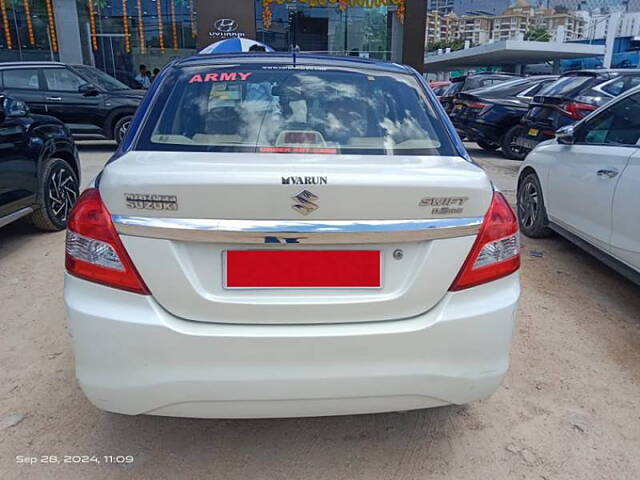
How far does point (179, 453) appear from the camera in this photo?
7.06ft

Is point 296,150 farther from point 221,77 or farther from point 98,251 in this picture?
point 98,251

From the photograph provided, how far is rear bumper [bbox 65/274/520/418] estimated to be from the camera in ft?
5.53

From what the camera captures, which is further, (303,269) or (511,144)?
(511,144)

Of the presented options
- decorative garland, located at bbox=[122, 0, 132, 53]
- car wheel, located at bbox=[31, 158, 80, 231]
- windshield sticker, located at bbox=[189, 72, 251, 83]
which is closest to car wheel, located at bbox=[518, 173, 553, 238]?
windshield sticker, located at bbox=[189, 72, 251, 83]

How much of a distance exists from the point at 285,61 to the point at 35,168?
315cm

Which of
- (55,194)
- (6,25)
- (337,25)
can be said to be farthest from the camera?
(337,25)

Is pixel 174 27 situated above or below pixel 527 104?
above

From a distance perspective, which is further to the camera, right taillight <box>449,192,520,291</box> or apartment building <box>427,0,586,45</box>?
apartment building <box>427,0,586,45</box>

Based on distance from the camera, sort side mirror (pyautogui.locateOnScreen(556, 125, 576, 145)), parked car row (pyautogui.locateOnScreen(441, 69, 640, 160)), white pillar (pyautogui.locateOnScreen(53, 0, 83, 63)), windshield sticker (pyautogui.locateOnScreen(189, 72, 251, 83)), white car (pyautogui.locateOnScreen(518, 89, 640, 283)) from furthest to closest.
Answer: white pillar (pyautogui.locateOnScreen(53, 0, 83, 63))
parked car row (pyautogui.locateOnScreen(441, 69, 640, 160))
side mirror (pyautogui.locateOnScreen(556, 125, 576, 145))
white car (pyautogui.locateOnScreen(518, 89, 640, 283))
windshield sticker (pyautogui.locateOnScreen(189, 72, 251, 83))

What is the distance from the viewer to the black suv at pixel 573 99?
743 centimetres

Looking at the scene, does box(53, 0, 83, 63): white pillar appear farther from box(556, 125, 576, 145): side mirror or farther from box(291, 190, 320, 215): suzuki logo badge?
box(291, 190, 320, 215): suzuki logo badge

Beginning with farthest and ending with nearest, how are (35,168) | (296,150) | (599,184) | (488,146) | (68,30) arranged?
(68,30), (488,146), (35,168), (599,184), (296,150)

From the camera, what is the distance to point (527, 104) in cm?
1013

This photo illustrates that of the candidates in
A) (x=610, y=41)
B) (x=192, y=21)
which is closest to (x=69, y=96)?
(x=192, y=21)
